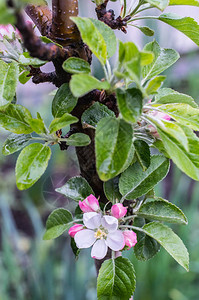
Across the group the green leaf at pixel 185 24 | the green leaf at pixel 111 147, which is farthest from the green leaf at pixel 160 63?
the green leaf at pixel 111 147

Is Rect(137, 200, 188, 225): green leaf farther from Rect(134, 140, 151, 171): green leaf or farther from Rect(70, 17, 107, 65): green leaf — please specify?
Rect(70, 17, 107, 65): green leaf

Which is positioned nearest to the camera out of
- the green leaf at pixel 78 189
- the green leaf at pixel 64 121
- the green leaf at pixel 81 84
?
the green leaf at pixel 81 84

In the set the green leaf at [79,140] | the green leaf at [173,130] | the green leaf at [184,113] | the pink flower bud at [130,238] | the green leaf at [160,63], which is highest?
the green leaf at [160,63]

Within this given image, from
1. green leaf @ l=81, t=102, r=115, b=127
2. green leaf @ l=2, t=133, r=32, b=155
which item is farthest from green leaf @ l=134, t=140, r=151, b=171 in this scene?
green leaf @ l=2, t=133, r=32, b=155

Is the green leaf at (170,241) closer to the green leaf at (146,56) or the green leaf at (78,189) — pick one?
the green leaf at (78,189)

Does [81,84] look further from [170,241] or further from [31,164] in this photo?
[170,241]

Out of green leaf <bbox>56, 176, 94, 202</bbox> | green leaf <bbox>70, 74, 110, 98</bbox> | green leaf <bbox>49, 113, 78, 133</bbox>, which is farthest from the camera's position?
green leaf <bbox>56, 176, 94, 202</bbox>

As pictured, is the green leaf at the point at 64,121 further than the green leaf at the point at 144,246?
No
